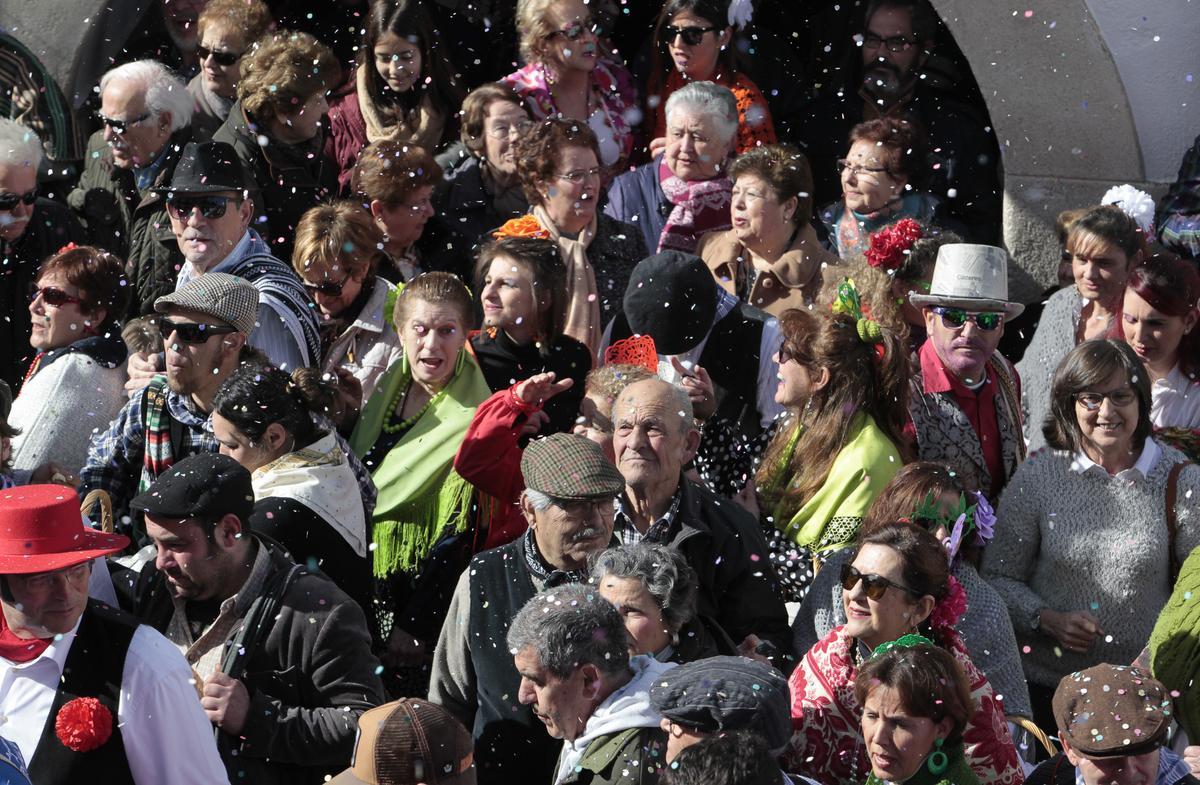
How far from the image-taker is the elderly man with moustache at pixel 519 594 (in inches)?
230

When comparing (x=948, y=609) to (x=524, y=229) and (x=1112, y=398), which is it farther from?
(x=524, y=229)

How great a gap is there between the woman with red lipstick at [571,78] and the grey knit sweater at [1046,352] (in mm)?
2148

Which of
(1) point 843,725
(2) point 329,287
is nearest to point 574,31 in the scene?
(2) point 329,287

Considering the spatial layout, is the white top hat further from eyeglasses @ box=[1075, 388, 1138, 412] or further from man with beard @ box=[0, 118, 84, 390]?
man with beard @ box=[0, 118, 84, 390]

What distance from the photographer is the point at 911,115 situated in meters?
9.14

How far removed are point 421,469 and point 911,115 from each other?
10.6ft

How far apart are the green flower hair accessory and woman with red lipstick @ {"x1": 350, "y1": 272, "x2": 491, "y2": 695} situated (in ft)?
6.21

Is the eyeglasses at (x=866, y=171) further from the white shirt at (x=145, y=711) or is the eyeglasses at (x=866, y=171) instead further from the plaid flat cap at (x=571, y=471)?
the white shirt at (x=145, y=711)

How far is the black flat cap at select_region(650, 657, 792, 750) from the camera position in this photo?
4906 millimetres

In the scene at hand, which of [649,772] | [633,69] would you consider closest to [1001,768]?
[649,772]

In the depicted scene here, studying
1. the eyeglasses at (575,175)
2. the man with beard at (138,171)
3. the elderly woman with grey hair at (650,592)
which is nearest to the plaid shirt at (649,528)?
the elderly woman with grey hair at (650,592)

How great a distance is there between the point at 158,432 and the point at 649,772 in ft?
7.89

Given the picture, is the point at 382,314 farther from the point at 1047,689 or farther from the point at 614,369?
the point at 1047,689

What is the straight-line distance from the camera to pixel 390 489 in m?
7.13
